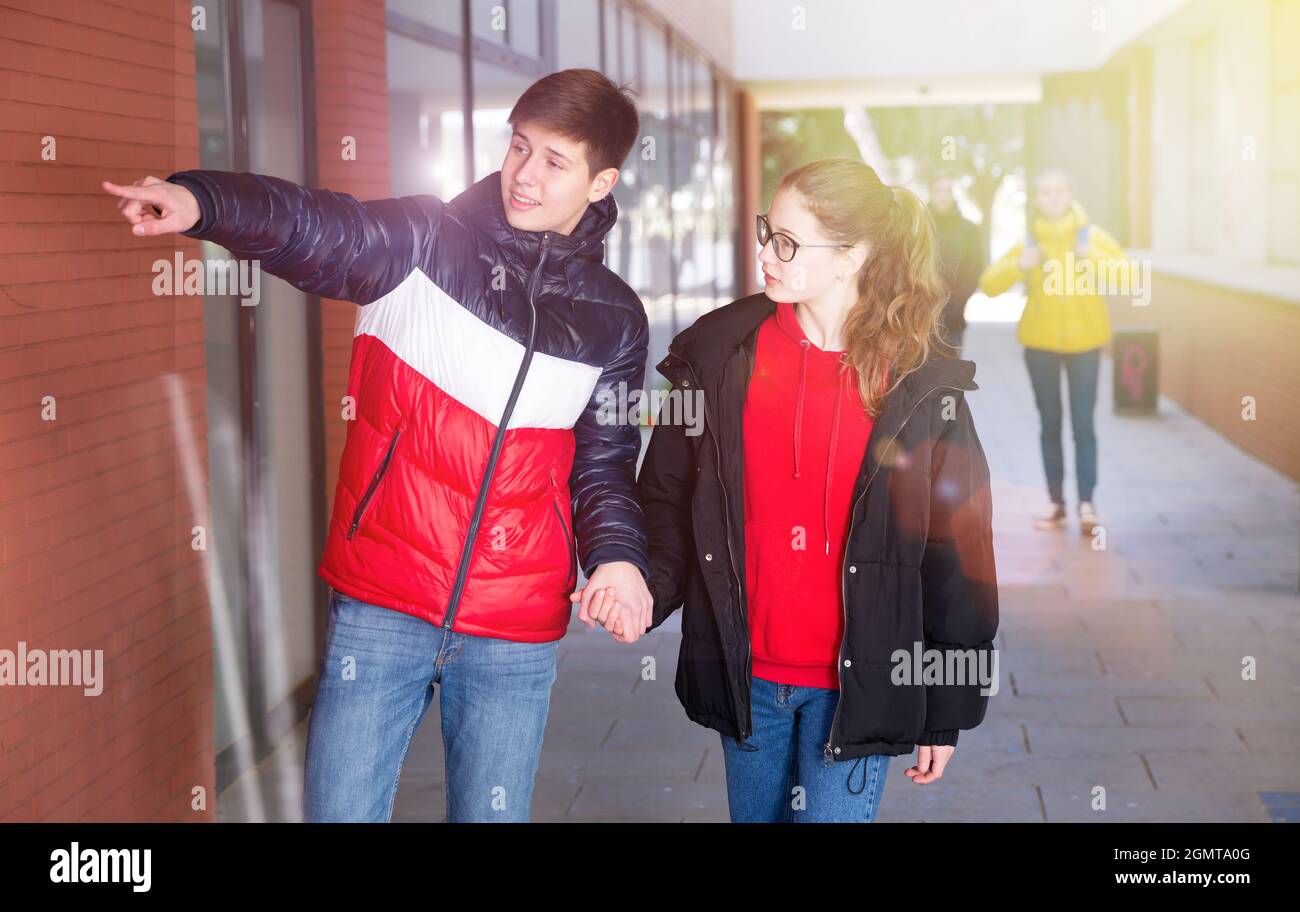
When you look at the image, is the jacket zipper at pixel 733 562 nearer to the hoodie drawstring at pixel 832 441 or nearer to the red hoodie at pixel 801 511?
the red hoodie at pixel 801 511

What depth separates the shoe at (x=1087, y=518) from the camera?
31.8 feet

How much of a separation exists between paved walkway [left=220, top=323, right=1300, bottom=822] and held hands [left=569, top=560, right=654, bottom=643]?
2346mm

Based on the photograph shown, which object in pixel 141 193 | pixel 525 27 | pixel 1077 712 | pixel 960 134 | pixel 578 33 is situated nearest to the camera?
pixel 141 193

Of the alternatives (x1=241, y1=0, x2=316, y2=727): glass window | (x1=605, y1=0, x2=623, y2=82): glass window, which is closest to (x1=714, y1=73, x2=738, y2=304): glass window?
(x1=605, y1=0, x2=623, y2=82): glass window

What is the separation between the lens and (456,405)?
9.79 feet

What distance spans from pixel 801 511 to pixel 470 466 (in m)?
0.66

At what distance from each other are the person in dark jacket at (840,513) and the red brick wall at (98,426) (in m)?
1.55

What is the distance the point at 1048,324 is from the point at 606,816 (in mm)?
5095

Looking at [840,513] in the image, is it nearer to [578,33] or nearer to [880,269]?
[880,269]

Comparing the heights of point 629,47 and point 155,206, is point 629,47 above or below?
above

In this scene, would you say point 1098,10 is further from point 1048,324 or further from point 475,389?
point 475,389

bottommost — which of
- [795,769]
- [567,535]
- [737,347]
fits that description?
[795,769]

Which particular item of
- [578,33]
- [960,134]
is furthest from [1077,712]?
[960,134]

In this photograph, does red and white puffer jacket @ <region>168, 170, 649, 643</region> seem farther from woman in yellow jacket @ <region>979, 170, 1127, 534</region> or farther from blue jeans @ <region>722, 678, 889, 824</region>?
woman in yellow jacket @ <region>979, 170, 1127, 534</region>
